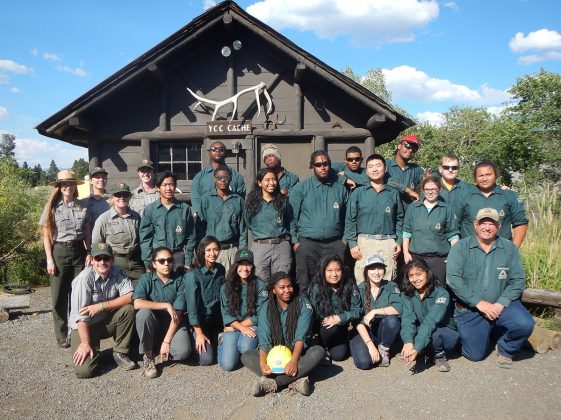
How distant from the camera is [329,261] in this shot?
4613 mm

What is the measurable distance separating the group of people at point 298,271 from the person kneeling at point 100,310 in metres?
0.01

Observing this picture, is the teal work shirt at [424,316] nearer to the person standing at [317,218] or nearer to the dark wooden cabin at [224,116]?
the person standing at [317,218]

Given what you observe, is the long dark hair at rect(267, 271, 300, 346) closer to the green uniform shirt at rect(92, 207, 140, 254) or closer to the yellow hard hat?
the yellow hard hat

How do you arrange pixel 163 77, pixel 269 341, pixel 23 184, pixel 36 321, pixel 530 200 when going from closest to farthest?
1. pixel 269 341
2. pixel 36 321
3. pixel 163 77
4. pixel 530 200
5. pixel 23 184

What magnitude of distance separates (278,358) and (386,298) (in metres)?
1.37

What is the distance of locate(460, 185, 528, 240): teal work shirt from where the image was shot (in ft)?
16.8

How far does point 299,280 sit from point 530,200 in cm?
590

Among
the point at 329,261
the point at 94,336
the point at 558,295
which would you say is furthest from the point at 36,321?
the point at 558,295

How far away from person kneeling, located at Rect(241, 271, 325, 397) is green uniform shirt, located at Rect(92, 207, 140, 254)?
191 centimetres

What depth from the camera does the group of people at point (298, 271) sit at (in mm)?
4504

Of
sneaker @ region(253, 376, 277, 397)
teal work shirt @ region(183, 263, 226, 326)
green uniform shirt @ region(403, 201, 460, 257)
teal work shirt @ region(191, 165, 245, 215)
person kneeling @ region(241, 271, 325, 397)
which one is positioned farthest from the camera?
teal work shirt @ region(191, 165, 245, 215)

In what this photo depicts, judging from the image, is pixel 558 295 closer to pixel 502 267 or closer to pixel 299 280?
pixel 502 267

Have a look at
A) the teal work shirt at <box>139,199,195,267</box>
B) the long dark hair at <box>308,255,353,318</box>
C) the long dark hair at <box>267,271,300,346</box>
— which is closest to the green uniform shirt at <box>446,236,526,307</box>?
the long dark hair at <box>308,255,353,318</box>

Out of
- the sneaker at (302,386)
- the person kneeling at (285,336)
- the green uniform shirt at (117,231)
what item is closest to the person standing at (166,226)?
the green uniform shirt at (117,231)
